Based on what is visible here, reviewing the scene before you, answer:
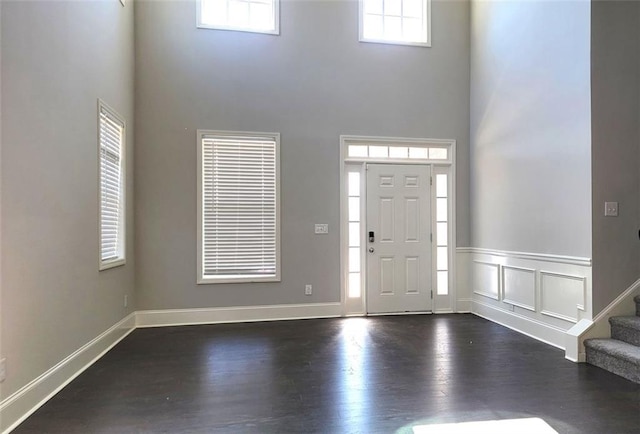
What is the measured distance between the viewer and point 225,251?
4660 millimetres

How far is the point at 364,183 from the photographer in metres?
4.93

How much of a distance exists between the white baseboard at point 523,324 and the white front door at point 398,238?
680mm

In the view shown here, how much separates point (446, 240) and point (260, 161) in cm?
270

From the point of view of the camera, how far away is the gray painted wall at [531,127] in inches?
136

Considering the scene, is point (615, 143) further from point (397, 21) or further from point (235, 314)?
point (235, 314)

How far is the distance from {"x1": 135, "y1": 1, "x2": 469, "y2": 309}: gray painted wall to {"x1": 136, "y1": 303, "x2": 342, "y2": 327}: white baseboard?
0.08 meters

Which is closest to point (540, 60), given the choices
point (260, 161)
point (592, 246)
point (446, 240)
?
point (592, 246)

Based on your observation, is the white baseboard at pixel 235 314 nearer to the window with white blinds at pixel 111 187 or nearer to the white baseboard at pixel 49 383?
the white baseboard at pixel 49 383

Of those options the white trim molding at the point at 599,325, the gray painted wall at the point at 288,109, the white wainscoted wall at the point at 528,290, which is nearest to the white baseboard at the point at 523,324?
the white wainscoted wall at the point at 528,290

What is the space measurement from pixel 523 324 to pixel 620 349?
1.17 metres

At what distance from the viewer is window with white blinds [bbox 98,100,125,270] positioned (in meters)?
3.54

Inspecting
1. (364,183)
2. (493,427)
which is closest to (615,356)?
(493,427)

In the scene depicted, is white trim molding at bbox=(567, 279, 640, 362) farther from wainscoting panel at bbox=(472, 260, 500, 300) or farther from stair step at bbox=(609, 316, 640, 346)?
wainscoting panel at bbox=(472, 260, 500, 300)

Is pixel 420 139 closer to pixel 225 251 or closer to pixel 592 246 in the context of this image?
pixel 592 246
